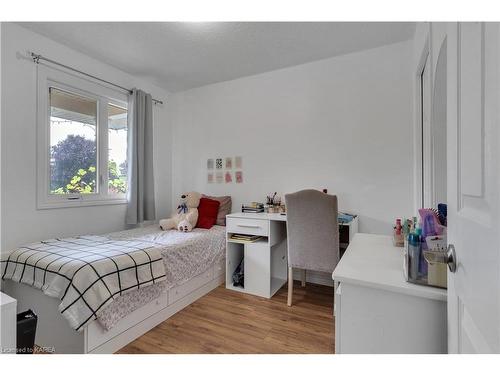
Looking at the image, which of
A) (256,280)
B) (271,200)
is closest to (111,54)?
(271,200)

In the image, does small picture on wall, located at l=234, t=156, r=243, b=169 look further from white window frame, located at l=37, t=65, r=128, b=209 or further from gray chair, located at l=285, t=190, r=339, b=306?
white window frame, located at l=37, t=65, r=128, b=209

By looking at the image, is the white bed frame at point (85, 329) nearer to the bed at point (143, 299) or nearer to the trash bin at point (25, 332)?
the bed at point (143, 299)

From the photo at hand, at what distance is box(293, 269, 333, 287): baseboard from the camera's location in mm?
2584

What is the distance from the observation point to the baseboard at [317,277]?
102 inches

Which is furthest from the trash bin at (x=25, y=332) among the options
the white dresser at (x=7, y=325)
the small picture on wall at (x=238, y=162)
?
the small picture on wall at (x=238, y=162)

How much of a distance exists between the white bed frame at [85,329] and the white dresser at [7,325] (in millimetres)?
617

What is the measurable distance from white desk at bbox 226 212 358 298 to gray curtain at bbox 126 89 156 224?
1142mm

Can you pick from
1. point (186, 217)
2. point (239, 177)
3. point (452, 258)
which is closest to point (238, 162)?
point (239, 177)

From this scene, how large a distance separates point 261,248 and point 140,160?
1769 mm

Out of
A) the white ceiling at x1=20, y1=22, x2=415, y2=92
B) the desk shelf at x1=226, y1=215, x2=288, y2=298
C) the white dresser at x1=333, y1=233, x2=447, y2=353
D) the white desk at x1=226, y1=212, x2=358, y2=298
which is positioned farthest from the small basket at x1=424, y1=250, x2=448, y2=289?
the white ceiling at x1=20, y1=22, x2=415, y2=92

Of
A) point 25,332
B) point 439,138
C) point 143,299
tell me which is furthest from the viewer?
point 143,299

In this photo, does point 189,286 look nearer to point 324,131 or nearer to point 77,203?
point 77,203

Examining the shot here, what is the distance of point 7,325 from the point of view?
84 cm
